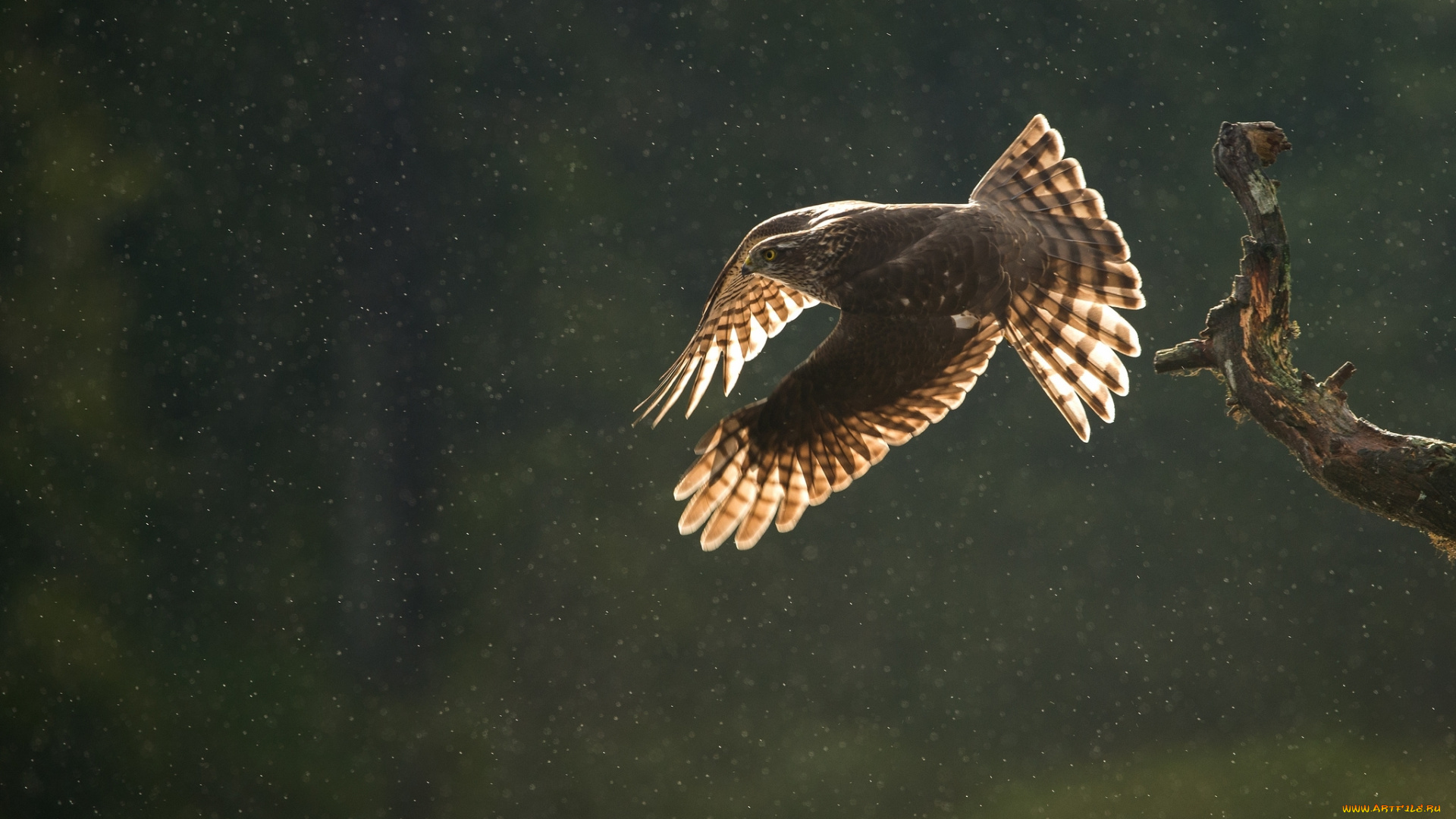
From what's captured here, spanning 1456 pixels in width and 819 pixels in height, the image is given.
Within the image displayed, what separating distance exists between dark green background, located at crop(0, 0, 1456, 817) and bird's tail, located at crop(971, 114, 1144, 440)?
230cm

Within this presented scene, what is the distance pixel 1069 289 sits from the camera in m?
2.38

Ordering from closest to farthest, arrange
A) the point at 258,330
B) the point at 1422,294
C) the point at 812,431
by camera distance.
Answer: the point at 812,431 → the point at 1422,294 → the point at 258,330

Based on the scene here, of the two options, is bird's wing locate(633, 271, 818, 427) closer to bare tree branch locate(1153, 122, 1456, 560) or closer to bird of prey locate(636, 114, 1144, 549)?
bird of prey locate(636, 114, 1144, 549)

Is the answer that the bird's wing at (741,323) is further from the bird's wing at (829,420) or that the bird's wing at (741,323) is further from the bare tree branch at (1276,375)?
the bare tree branch at (1276,375)

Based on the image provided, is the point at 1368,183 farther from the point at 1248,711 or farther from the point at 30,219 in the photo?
the point at 30,219

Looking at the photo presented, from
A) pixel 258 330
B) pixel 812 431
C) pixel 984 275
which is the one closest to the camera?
pixel 984 275

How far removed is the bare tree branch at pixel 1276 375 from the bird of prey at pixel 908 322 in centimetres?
37

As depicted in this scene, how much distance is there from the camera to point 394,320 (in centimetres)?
498

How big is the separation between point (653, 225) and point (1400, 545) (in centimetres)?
383

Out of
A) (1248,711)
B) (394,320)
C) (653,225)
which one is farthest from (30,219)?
(1248,711)

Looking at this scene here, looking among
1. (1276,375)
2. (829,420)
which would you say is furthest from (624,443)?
(1276,375)

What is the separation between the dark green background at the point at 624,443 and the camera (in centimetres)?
449

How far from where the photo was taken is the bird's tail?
7.71 ft

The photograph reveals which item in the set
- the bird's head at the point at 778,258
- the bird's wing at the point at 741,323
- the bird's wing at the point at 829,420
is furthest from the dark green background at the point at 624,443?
the bird's head at the point at 778,258
